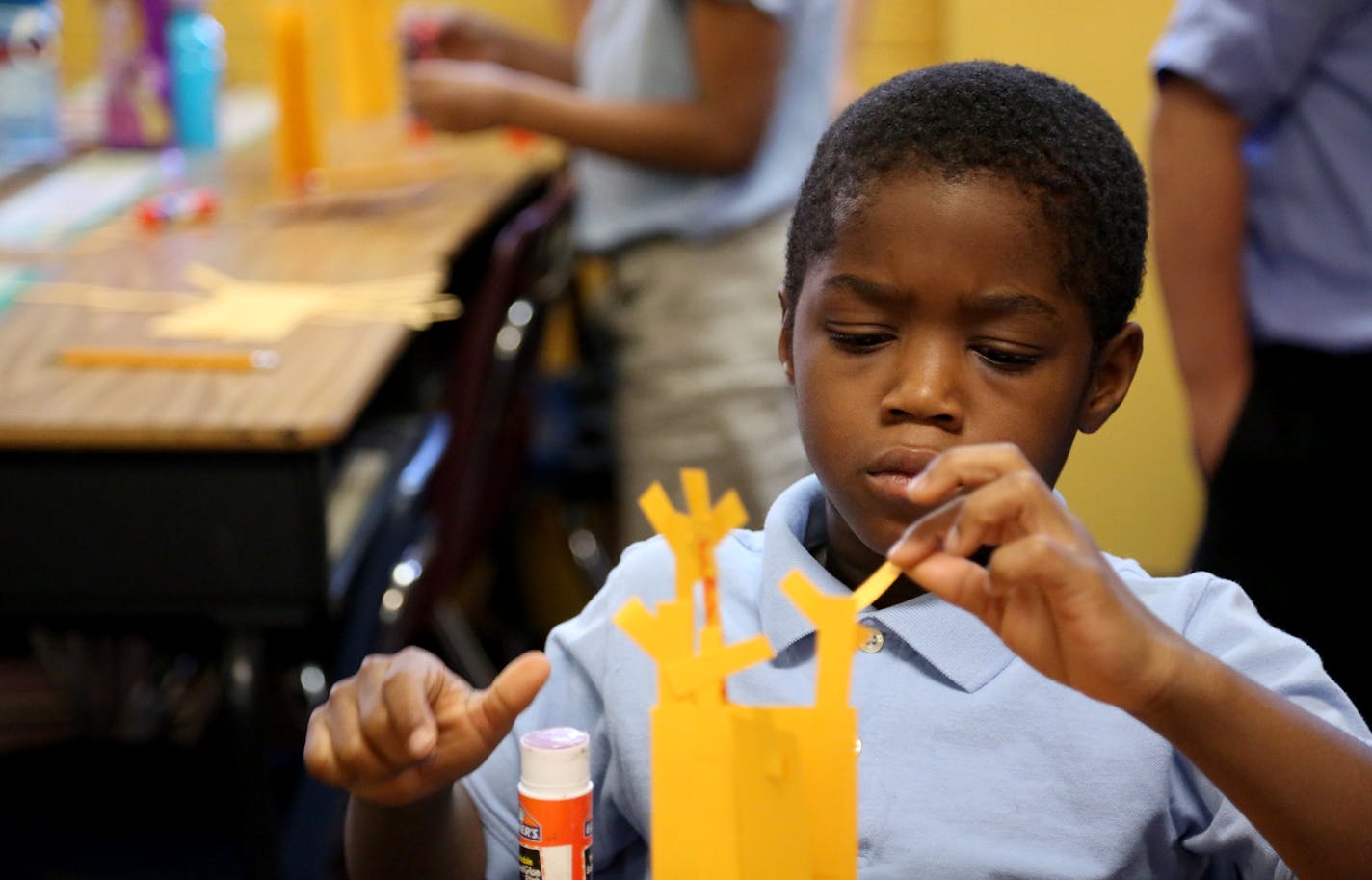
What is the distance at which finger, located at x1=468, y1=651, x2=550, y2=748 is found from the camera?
0.83 meters

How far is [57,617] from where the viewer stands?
173cm

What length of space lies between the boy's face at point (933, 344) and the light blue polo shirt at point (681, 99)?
1.31m

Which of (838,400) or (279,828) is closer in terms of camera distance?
(838,400)

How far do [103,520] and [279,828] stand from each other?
1.16ft

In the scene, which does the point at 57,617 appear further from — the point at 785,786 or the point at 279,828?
the point at 785,786

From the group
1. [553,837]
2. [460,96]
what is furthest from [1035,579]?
[460,96]

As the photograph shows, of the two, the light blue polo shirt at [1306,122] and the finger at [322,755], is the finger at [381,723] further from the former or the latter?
the light blue polo shirt at [1306,122]

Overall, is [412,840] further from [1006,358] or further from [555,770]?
[1006,358]

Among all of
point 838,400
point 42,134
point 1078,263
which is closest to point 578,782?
point 838,400

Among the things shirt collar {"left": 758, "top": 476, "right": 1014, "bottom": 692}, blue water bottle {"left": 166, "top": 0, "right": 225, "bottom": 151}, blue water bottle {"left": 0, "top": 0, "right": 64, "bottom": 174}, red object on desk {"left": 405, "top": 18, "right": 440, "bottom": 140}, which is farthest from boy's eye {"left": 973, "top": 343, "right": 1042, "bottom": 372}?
blue water bottle {"left": 166, "top": 0, "right": 225, "bottom": 151}

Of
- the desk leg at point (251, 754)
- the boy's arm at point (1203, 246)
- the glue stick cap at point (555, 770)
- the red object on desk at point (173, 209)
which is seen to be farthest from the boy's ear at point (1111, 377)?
the red object on desk at point (173, 209)

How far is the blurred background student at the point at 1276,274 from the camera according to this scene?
1.36 m

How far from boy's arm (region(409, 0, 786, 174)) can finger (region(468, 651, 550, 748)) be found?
140 cm

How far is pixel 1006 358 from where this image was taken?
34.0 inches
